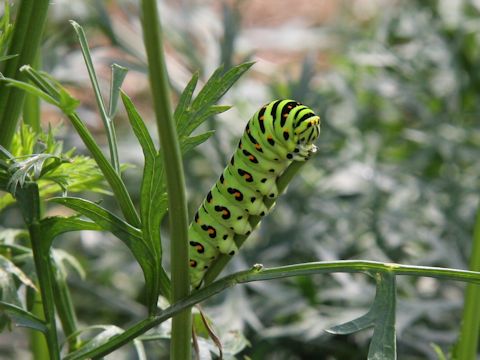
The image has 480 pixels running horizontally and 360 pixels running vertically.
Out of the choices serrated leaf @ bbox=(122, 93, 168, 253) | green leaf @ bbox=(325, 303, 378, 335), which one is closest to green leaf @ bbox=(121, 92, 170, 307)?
serrated leaf @ bbox=(122, 93, 168, 253)

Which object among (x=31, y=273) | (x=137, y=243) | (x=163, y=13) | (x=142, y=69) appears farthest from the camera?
(x=163, y=13)

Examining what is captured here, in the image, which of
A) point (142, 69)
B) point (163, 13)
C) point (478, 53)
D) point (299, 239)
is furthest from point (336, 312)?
point (163, 13)

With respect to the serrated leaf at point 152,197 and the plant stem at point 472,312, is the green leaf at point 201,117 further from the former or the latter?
the plant stem at point 472,312

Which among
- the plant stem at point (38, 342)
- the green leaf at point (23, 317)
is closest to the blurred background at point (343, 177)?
the plant stem at point (38, 342)

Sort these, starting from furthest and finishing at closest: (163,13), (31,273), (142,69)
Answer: (163,13) < (142,69) < (31,273)

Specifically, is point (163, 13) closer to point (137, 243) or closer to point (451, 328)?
point (451, 328)

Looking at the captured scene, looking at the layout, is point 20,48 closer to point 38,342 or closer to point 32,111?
point 32,111

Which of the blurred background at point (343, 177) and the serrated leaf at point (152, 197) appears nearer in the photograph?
the serrated leaf at point (152, 197)
